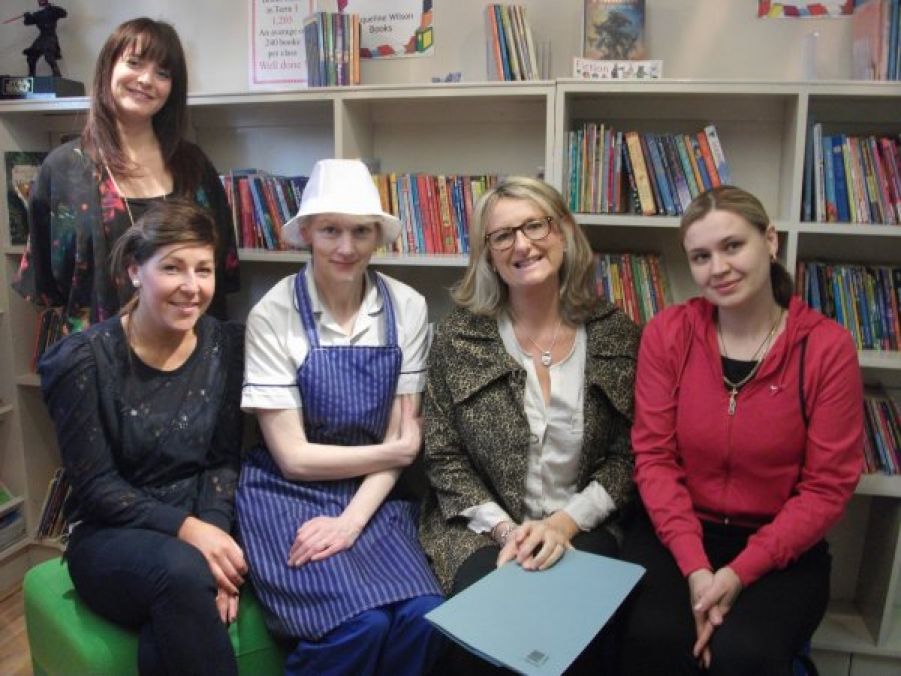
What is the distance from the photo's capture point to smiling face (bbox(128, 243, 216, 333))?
1607mm

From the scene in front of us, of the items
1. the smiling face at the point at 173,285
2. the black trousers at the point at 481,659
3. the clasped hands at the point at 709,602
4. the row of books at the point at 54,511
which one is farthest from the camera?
the row of books at the point at 54,511

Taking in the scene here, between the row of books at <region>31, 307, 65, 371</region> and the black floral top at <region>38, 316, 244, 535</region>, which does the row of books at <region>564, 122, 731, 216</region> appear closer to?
the black floral top at <region>38, 316, 244, 535</region>

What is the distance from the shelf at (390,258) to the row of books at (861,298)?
0.96 meters

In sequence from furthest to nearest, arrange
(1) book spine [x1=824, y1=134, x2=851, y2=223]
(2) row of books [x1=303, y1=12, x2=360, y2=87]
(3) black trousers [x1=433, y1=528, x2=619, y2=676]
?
1. (2) row of books [x1=303, y1=12, x2=360, y2=87]
2. (1) book spine [x1=824, y1=134, x2=851, y2=223]
3. (3) black trousers [x1=433, y1=528, x2=619, y2=676]

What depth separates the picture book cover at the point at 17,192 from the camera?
2.45 metres

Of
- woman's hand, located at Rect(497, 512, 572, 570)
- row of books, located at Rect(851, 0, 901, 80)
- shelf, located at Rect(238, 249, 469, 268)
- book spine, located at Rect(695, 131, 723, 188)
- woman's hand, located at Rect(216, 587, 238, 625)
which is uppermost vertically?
row of books, located at Rect(851, 0, 901, 80)

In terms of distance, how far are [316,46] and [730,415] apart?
61.4 inches

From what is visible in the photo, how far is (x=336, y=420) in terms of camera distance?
1.75 m

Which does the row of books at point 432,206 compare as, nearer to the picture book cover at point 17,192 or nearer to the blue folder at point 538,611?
the blue folder at point 538,611

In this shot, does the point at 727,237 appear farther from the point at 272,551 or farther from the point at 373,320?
the point at 272,551

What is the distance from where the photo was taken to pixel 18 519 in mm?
2604

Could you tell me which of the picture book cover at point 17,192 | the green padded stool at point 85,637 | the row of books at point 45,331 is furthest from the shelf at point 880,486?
the picture book cover at point 17,192

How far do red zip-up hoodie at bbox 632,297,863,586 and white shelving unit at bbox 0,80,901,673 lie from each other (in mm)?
502

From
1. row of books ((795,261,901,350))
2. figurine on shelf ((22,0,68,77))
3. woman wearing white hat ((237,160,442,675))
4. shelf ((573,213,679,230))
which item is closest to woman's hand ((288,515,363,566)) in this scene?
woman wearing white hat ((237,160,442,675))
